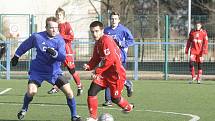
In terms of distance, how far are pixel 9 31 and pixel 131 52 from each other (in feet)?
23.5

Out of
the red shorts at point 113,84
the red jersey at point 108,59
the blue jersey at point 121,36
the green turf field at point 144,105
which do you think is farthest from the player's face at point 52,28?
the blue jersey at point 121,36

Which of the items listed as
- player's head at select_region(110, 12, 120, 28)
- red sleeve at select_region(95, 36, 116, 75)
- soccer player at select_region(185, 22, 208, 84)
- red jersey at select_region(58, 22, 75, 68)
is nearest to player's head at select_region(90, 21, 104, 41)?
red sleeve at select_region(95, 36, 116, 75)

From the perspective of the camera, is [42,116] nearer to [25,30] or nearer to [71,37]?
[71,37]

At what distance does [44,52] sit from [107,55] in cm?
123

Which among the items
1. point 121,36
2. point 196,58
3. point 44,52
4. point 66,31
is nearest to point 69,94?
point 44,52

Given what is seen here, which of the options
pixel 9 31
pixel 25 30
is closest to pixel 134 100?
pixel 9 31

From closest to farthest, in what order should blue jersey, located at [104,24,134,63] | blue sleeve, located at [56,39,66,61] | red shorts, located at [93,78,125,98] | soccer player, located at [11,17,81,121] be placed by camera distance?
red shorts, located at [93,78,125,98]
blue sleeve, located at [56,39,66,61]
soccer player, located at [11,17,81,121]
blue jersey, located at [104,24,134,63]

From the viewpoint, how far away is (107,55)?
9.80 meters

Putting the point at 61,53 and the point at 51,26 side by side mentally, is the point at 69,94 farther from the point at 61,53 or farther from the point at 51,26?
the point at 51,26

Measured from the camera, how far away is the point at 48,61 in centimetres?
1048

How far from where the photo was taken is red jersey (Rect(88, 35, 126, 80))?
32.2 feet

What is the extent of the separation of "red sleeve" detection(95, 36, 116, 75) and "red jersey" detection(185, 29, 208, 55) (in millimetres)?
10641

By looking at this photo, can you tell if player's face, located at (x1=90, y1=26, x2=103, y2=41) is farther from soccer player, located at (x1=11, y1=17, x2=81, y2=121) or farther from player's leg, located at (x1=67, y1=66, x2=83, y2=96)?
player's leg, located at (x1=67, y1=66, x2=83, y2=96)

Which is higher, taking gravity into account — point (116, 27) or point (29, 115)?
point (116, 27)
